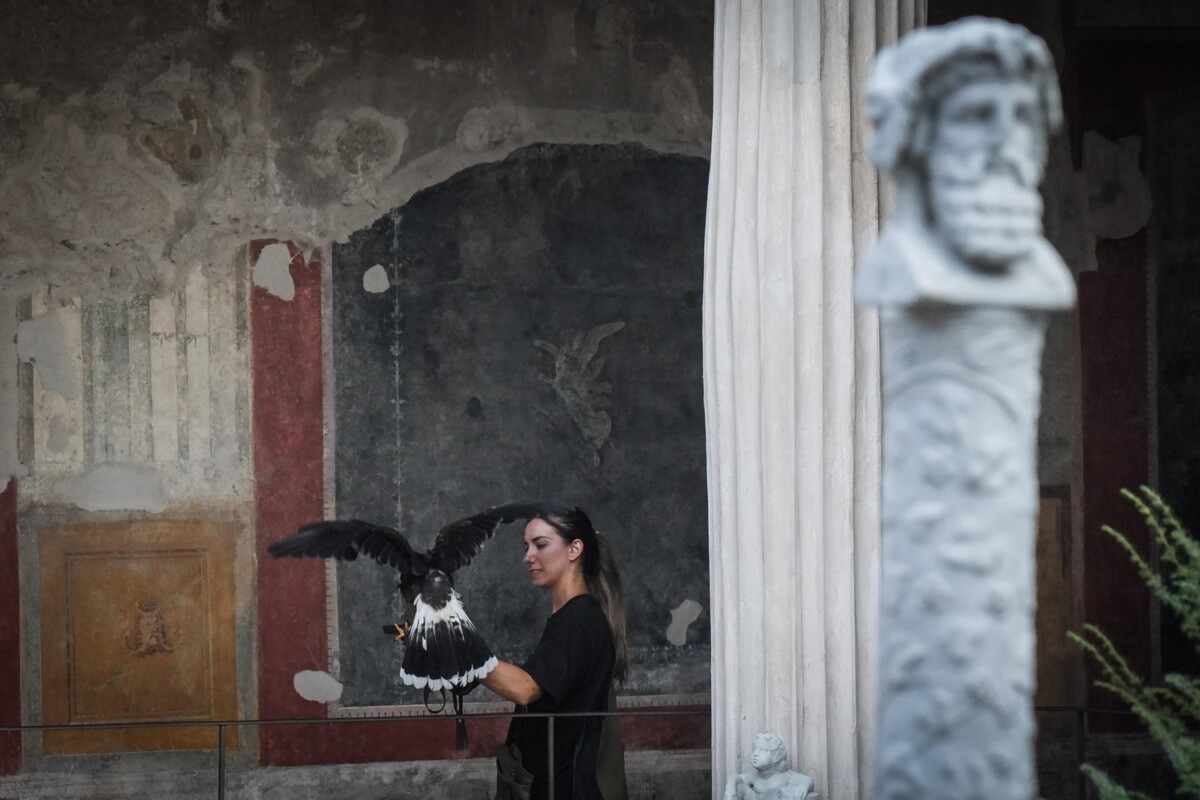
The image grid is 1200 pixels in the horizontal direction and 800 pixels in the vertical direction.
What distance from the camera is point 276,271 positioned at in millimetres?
7109

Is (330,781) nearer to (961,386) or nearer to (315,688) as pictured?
(315,688)

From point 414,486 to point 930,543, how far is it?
542cm

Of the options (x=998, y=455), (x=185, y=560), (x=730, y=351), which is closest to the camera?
(x=998, y=455)

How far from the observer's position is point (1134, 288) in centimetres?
720

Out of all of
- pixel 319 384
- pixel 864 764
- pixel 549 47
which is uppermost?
pixel 549 47

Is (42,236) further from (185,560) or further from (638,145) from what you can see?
(638,145)

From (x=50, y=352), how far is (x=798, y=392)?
4.26m

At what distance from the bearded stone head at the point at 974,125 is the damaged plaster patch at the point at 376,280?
18.1ft

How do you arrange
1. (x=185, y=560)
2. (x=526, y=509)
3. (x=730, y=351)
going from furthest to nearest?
1. (x=185, y=560)
2. (x=526, y=509)
3. (x=730, y=351)

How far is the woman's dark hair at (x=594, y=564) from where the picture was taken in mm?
4789

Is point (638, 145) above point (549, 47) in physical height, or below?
below

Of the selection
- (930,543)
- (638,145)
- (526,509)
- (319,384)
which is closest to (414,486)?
(319,384)

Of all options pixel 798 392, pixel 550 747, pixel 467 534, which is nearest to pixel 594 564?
pixel 467 534

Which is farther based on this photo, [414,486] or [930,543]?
[414,486]
